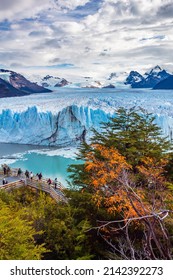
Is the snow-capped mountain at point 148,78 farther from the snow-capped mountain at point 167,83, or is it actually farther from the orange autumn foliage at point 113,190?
the orange autumn foliage at point 113,190

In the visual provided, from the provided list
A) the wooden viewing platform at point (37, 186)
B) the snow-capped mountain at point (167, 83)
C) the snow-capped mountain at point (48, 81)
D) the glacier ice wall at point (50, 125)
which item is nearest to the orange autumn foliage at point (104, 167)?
the wooden viewing platform at point (37, 186)

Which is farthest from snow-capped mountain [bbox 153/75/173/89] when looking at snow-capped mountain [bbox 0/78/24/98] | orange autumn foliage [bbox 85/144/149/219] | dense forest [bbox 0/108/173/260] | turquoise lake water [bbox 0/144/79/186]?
orange autumn foliage [bbox 85/144/149/219]

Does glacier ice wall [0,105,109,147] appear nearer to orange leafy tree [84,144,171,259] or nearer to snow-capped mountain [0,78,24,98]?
orange leafy tree [84,144,171,259]

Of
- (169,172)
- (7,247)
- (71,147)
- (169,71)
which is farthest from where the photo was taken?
(169,71)

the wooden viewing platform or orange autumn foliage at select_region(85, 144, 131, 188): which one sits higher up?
orange autumn foliage at select_region(85, 144, 131, 188)

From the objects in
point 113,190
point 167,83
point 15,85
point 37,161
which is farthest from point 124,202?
point 15,85

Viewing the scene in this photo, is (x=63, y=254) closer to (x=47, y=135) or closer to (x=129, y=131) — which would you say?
(x=129, y=131)

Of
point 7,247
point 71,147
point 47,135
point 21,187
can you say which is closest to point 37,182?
point 21,187
